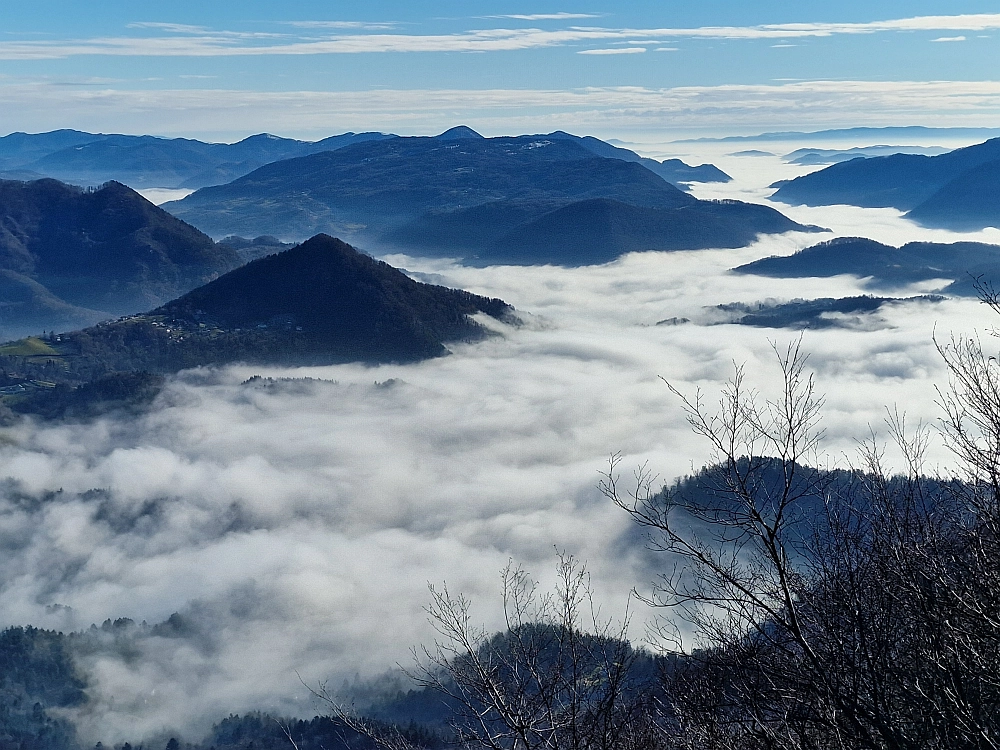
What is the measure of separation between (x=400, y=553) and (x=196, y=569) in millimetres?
44843

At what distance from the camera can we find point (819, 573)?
19.1 metres

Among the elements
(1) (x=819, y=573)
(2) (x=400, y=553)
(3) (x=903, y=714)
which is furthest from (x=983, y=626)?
(2) (x=400, y=553)

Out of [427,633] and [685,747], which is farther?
[427,633]

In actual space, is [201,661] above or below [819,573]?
below

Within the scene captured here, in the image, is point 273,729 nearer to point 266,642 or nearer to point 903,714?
point 266,642

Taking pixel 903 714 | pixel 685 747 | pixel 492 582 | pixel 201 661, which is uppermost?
pixel 903 714

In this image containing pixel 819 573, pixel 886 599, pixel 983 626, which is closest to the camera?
pixel 983 626

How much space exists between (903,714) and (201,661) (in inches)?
6653

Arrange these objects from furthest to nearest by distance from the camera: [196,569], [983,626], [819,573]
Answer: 1. [196,569]
2. [819,573]
3. [983,626]

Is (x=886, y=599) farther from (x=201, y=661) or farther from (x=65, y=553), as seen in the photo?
(x=65, y=553)

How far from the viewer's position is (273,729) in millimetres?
137500

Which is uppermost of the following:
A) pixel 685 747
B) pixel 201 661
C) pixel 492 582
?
pixel 685 747

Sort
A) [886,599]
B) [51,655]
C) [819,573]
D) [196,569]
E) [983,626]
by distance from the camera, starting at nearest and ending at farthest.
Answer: [983,626] < [886,599] < [819,573] < [51,655] < [196,569]

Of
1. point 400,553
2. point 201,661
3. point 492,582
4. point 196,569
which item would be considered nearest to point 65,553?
point 196,569
